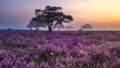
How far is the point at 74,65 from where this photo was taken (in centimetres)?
804

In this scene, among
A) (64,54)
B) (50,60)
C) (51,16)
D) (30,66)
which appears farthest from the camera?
(51,16)

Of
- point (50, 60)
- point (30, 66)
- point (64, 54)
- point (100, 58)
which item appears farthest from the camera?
point (64, 54)

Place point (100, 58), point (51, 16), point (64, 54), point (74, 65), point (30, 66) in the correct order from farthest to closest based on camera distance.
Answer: point (51, 16) < point (64, 54) < point (100, 58) < point (74, 65) < point (30, 66)

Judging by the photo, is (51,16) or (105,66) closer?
(105,66)

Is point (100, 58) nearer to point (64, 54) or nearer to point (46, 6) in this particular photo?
point (64, 54)

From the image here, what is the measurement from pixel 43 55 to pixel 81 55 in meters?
1.33

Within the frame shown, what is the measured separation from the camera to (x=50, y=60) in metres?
8.73

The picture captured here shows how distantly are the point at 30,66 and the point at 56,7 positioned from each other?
45.9 metres

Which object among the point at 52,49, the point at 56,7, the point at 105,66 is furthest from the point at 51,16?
the point at 105,66

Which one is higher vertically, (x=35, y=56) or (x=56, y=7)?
(x=56, y=7)

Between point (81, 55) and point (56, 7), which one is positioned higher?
point (56, 7)

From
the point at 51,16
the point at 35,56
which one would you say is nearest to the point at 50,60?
the point at 35,56

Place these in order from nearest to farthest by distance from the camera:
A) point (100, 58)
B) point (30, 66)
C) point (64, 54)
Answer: point (30, 66), point (100, 58), point (64, 54)

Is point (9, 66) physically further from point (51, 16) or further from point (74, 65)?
point (51, 16)
